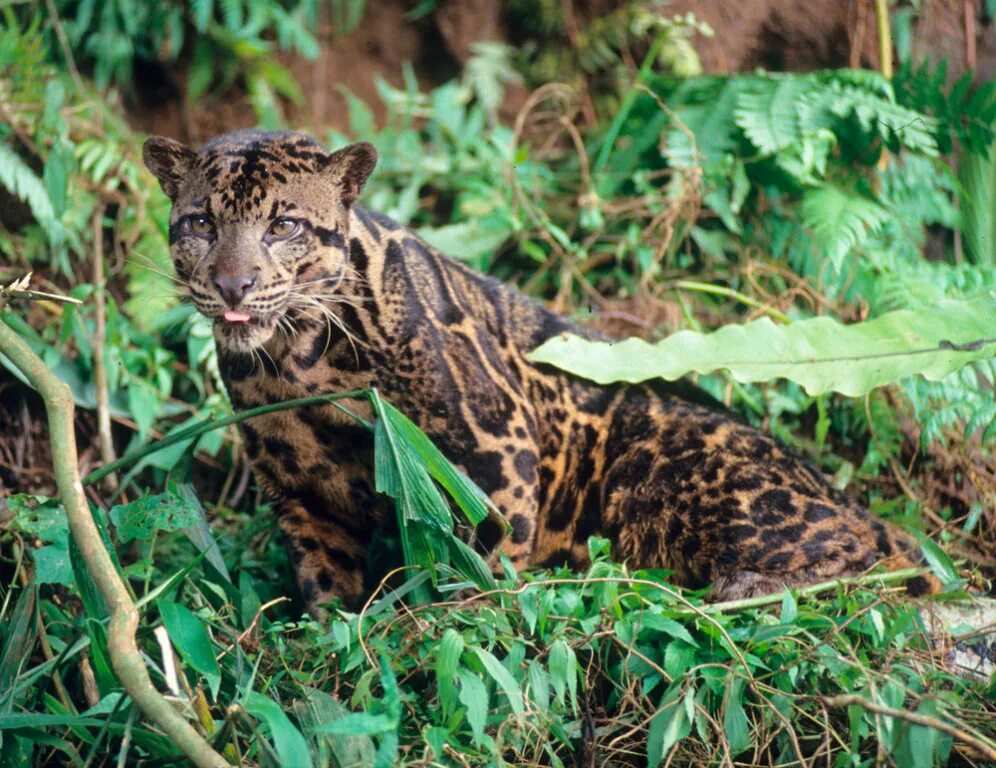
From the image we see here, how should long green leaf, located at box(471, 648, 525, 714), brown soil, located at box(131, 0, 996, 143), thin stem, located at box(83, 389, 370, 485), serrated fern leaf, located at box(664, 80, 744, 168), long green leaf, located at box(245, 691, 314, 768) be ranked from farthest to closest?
brown soil, located at box(131, 0, 996, 143), serrated fern leaf, located at box(664, 80, 744, 168), thin stem, located at box(83, 389, 370, 485), long green leaf, located at box(471, 648, 525, 714), long green leaf, located at box(245, 691, 314, 768)

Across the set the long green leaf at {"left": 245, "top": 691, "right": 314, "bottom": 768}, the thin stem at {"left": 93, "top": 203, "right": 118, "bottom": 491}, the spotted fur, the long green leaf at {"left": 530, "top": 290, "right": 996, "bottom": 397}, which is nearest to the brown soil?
the thin stem at {"left": 93, "top": 203, "right": 118, "bottom": 491}

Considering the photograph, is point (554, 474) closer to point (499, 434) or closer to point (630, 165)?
point (499, 434)

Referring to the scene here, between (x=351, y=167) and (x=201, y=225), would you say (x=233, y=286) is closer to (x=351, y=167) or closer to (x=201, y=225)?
(x=201, y=225)

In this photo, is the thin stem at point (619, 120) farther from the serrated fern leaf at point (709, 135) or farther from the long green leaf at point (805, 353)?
the long green leaf at point (805, 353)

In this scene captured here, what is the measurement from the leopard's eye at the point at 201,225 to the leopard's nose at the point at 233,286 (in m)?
0.32

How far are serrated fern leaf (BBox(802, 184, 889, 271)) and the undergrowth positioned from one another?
28 millimetres

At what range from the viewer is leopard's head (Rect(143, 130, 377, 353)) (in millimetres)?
4738

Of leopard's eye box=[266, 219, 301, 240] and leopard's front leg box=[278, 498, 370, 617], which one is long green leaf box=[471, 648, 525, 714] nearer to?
leopard's front leg box=[278, 498, 370, 617]

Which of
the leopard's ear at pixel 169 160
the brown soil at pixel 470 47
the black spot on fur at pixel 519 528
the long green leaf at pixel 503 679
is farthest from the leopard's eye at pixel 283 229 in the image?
the brown soil at pixel 470 47

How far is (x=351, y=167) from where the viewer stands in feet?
16.9

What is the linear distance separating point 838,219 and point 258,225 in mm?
3441

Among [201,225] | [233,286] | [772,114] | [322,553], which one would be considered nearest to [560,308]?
[772,114]

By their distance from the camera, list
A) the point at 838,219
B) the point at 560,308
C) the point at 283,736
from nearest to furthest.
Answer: the point at 283,736
the point at 838,219
the point at 560,308

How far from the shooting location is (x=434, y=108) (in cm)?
853
